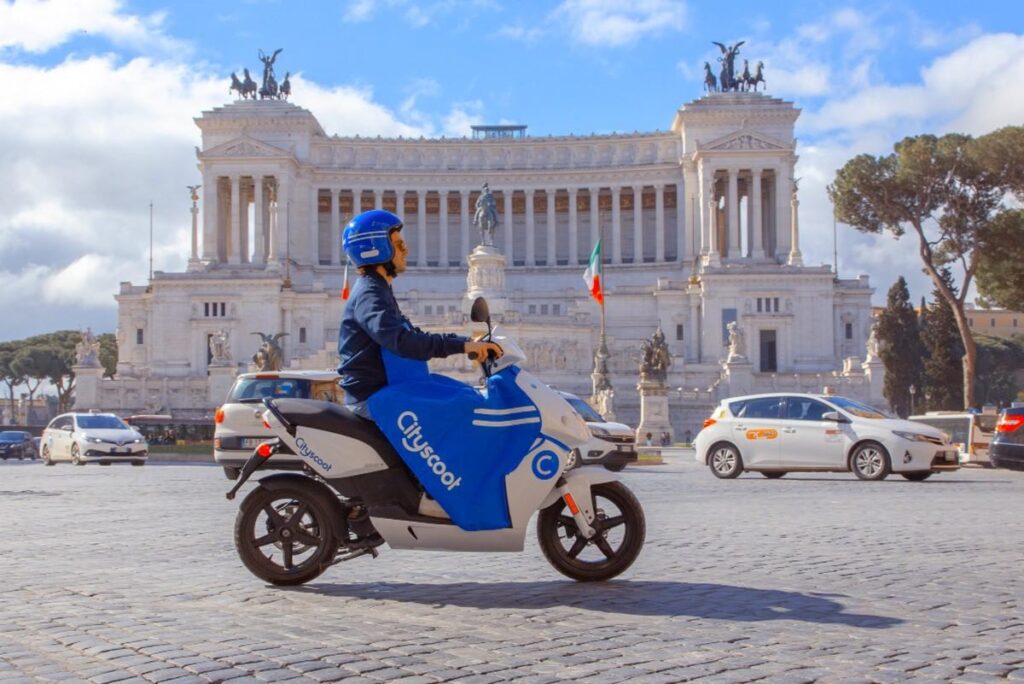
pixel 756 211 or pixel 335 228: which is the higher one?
pixel 335 228

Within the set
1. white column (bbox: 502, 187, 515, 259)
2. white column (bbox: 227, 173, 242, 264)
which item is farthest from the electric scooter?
white column (bbox: 502, 187, 515, 259)

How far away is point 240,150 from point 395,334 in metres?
81.6

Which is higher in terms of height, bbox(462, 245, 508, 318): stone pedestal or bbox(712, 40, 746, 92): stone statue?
bbox(712, 40, 746, 92): stone statue

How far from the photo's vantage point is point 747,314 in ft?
248

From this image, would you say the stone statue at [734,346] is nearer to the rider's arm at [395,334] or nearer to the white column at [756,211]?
the white column at [756,211]

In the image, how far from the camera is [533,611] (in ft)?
24.0

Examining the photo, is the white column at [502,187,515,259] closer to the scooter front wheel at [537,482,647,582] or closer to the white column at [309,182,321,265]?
the white column at [309,182,321,265]

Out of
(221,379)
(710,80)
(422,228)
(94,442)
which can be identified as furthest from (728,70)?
(94,442)

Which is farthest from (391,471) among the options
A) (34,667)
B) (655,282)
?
(655,282)

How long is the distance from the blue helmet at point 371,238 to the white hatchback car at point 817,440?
15751 millimetres

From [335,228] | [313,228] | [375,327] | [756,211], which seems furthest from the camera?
[335,228]

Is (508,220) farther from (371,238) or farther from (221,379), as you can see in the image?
(371,238)

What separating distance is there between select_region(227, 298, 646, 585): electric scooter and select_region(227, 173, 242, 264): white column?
7944 centimetres

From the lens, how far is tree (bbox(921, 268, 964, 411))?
64.5m
